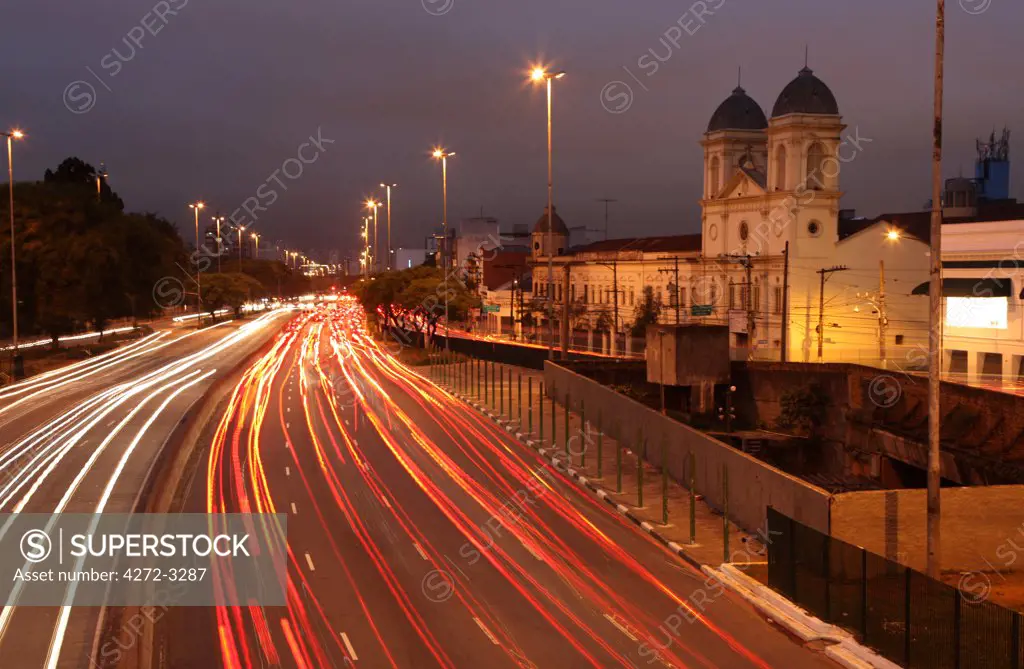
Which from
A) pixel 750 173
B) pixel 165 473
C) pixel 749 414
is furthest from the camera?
pixel 750 173

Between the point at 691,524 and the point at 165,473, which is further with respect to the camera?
the point at 165,473

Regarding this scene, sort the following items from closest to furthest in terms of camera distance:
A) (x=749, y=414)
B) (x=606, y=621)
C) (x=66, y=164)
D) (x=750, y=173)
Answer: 1. (x=606, y=621)
2. (x=749, y=414)
3. (x=750, y=173)
4. (x=66, y=164)

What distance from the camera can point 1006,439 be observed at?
28531 millimetres

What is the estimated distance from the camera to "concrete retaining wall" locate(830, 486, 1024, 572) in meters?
17.8

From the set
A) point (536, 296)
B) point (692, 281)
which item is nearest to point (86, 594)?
point (692, 281)

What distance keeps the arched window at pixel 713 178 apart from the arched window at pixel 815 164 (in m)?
11.2

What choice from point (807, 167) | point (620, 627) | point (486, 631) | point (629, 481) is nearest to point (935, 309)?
point (620, 627)

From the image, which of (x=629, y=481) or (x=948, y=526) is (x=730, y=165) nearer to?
(x=629, y=481)

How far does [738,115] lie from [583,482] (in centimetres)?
6191

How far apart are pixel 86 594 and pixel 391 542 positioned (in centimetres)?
619

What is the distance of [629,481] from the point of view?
27.8 metres

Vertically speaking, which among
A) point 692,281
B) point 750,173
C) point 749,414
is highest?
point 750,173

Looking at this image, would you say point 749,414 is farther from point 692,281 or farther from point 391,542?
point 692,281

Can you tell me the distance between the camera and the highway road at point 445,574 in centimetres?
1494
